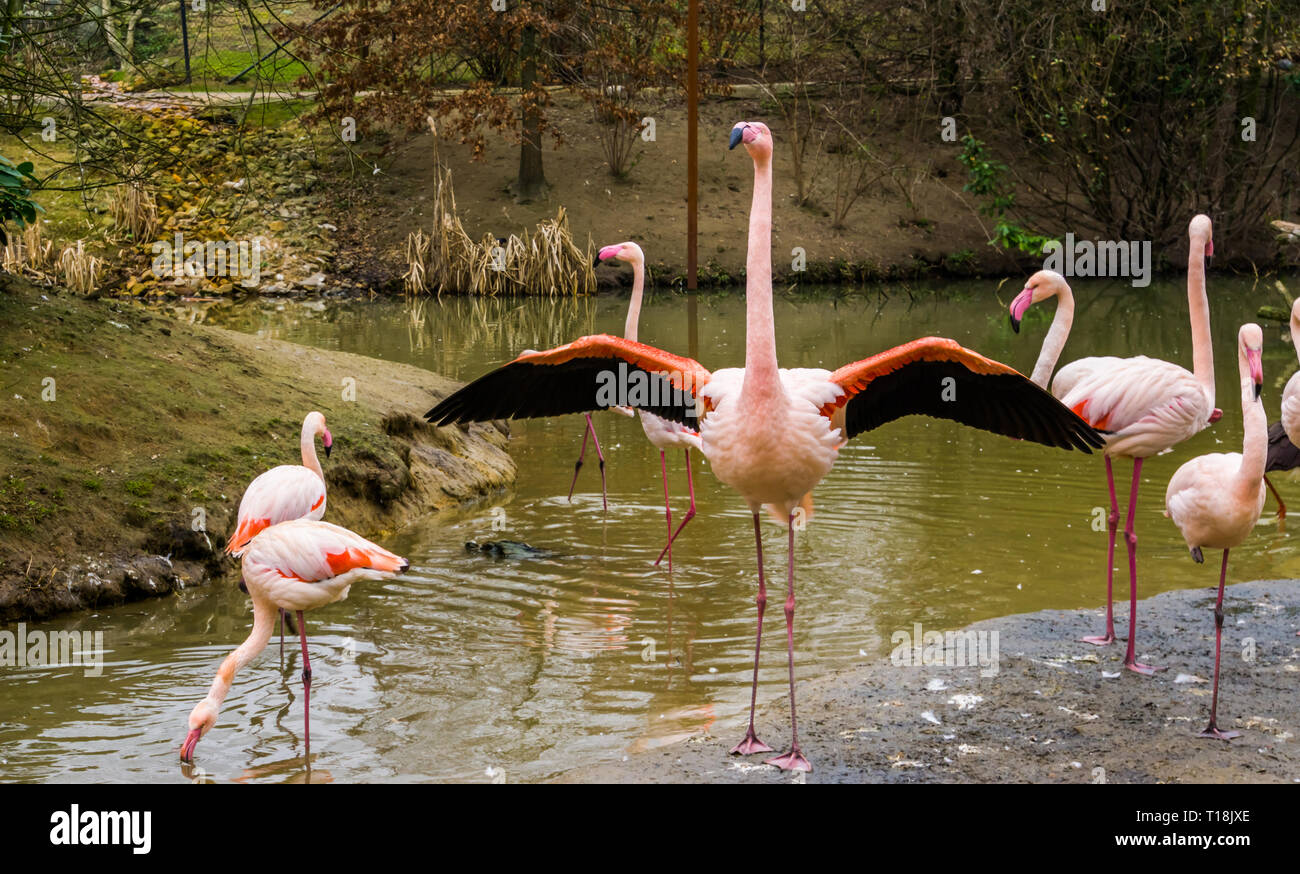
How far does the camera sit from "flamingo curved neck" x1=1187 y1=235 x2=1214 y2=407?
5.48 m

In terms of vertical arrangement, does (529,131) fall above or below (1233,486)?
above

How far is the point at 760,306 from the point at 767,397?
30 centimetres

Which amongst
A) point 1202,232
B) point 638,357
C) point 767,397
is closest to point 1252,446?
point 1202,232

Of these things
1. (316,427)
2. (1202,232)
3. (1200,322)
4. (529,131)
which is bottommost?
(316,427)

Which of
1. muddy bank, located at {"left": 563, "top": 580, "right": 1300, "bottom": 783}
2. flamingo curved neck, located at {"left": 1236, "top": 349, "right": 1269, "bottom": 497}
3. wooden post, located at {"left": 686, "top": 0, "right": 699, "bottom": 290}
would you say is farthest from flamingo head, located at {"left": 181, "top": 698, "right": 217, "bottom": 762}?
wooden post, located at {"left": 686, "top": 0, "right": 699, "bottom": 290}

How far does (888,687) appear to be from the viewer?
487cm

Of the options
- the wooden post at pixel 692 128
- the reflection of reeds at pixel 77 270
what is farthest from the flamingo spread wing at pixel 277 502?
the reflection of reeds at pixel 77 270

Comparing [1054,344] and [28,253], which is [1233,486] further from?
[28,253]

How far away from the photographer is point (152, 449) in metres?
6.89

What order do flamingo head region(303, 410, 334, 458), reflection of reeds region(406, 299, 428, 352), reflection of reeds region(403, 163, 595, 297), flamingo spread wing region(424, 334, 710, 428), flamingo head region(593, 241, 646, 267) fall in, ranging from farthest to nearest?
1. reflection of reeds region(403, 163, 595, 297)
2. reflection of reeds region(406, 299, 428, 352)
3. flamingo head region(593, 241, 646, 267)
4. flamingo head region(303, 410, 334, 458)
5. flamingo spread wing region(424, 334, 710, 428)

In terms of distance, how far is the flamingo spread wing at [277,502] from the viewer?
5.60 meters

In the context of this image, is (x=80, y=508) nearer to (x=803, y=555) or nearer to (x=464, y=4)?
(x=803, y=555)

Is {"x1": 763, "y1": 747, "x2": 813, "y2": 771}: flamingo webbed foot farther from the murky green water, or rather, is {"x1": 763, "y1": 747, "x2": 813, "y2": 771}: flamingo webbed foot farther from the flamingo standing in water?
the murky green water

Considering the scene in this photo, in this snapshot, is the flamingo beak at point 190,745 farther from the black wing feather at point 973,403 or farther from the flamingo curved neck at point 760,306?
the black wing feather at point 973,403
